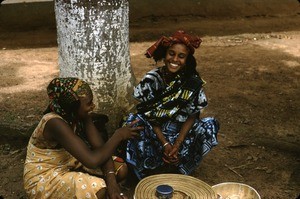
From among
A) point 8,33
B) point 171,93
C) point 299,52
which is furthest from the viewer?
point 8,33

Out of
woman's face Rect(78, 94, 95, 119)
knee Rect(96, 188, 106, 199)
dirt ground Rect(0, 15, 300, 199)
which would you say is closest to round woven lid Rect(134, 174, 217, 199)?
knee Rect(96, 188, 106, 199)

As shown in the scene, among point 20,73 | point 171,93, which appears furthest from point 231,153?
point 20,73

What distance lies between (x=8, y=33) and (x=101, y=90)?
441 centimetres

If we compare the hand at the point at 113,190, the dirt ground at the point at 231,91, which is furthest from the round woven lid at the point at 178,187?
the dirt ground at the point at 231,91

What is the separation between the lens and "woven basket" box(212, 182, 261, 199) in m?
3.35

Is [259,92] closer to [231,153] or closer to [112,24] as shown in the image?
[231,153]

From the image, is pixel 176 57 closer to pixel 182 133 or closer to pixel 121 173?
pixel 182 133

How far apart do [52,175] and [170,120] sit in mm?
1028

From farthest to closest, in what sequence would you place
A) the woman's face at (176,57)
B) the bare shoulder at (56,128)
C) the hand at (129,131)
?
1. the woman's face at (176,57)
2. the hand at (129,131)
3. the bare shoulder at (56,128)

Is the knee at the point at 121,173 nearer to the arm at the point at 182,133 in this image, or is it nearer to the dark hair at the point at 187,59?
the arm at the point at 182,133

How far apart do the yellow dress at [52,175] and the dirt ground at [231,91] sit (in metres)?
0.62

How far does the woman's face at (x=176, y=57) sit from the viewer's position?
344cm

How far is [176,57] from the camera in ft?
11.3

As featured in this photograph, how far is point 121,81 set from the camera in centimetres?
416
